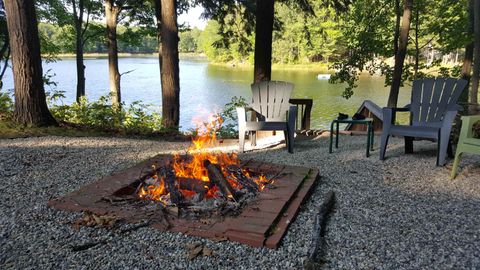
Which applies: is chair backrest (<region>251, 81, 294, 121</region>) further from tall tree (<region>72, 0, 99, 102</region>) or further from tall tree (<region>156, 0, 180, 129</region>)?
tall tree (<region>72, 0, 99, 102</region>)

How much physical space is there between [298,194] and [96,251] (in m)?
1.30

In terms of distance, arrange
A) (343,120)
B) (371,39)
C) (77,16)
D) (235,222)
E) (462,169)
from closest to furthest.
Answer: (235,222) → (462,169) → (343,120) → (371,39) → (77,16)

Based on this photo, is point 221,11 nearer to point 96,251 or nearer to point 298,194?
point 298,194

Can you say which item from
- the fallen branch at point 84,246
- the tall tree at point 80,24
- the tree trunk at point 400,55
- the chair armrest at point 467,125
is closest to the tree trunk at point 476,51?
the tree trunk at point 400,55

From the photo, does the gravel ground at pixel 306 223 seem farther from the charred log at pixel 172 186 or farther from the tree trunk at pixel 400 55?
the tree trunk at pixel 400 55

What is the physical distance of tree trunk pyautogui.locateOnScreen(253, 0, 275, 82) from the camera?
18.5 feet

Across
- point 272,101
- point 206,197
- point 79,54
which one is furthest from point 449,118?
point 79,54

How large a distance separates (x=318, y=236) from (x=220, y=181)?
77cm

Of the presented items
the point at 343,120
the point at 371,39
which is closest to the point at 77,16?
the point at 371,39

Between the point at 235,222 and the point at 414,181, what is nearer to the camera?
the point at 235,222

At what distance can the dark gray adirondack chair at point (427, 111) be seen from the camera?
3406 millimetres

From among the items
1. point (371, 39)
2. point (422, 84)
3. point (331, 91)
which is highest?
point (371, 39)

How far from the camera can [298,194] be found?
2461 millimetres

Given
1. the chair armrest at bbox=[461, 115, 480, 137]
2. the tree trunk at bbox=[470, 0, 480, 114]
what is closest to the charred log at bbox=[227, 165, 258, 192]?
the chair armrest at bbox=[461, 115, 480, 137]
